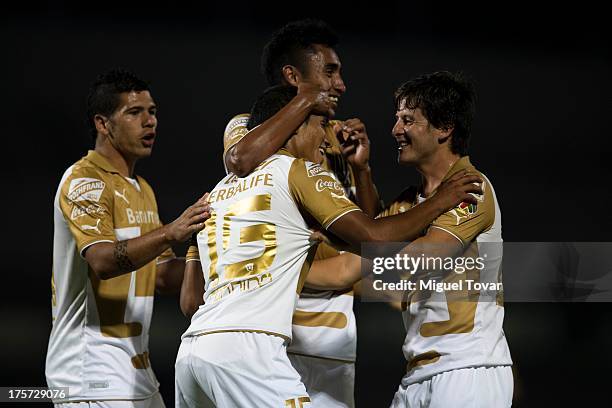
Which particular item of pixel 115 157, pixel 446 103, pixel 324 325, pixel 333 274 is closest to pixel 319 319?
pixel 324 325

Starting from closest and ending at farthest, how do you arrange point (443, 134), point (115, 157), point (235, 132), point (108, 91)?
point (443, 134)
point (235, 132)
point (115, 157)
point (108, 91)

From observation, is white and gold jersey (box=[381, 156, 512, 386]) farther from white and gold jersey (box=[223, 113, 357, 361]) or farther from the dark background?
the dark background

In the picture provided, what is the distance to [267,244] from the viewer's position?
9.20 ft

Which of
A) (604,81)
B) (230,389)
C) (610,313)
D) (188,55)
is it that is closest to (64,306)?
(230,389)

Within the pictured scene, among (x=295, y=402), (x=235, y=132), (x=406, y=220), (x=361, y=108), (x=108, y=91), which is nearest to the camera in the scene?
(x=295, y=402)

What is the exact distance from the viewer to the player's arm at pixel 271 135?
293 cm

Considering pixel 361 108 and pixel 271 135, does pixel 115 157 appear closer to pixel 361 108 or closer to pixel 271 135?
pixel 271 135

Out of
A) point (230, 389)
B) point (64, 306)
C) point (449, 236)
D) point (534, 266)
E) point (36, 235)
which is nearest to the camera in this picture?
point (230, 389)

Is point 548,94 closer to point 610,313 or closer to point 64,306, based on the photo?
point 610,313

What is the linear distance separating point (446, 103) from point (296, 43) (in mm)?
951

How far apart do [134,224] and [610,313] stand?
415cm

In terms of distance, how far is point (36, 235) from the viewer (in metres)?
6.19

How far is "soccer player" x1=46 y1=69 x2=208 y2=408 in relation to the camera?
3.36 meters

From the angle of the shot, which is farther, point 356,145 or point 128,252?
point 356,145
